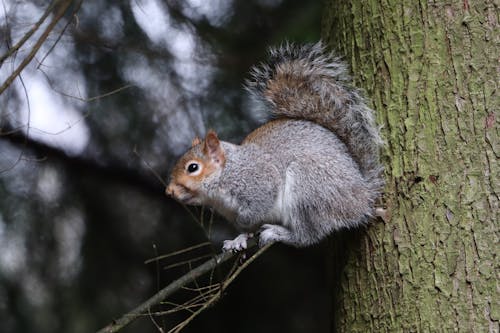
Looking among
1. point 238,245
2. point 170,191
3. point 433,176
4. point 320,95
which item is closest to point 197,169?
point 170,191

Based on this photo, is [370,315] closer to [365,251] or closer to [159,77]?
[365,251]

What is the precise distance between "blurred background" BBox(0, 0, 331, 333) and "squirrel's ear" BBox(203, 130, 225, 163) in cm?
74

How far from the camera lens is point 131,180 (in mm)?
2961

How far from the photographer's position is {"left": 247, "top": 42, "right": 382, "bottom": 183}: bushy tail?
2.04m

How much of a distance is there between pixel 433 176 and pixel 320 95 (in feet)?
1.58

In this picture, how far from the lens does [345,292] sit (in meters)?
2.05

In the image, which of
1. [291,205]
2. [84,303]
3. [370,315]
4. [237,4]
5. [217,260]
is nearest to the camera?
[217,260]

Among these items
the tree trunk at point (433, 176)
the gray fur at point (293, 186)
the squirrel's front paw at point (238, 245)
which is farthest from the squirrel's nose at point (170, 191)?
the tree trunk at point (433, 176)

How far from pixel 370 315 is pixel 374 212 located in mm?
317

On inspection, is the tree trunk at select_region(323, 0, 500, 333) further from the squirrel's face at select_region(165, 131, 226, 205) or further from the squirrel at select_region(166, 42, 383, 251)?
the squirrel's face at select_region(165, 131, 226, 205)

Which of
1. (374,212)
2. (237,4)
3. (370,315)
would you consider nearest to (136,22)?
(237,4)

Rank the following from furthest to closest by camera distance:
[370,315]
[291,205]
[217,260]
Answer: [291,205] → [370,315] → [217,260]

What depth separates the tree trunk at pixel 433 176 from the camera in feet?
Result: 5.90

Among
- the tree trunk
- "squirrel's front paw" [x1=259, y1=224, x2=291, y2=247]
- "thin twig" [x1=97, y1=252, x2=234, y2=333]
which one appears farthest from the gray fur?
"thin twig" [x1=97, y1=252, x2=234, y2=333]
